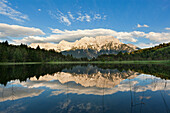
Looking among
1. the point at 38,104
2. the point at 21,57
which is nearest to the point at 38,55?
the point at 21,57

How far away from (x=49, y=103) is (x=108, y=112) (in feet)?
21.3

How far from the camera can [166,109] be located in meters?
10.9

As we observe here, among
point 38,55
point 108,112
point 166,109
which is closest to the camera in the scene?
point 108,112

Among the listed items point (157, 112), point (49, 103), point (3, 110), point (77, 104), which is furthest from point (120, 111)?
point (3, 110)

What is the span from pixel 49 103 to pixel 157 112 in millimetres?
10667

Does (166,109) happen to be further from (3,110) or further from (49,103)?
(3,110)

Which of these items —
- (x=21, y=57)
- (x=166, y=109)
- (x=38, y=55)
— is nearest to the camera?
(x=166, y=109)

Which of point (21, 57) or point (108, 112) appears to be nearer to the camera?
point (108, 112)

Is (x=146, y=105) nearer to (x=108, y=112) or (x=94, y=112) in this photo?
(x=108, y=112)

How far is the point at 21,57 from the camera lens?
477ft

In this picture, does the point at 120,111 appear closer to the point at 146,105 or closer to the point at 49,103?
the point at 146,105

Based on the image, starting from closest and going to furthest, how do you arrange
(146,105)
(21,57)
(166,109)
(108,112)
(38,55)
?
(108,112) → (166,109) → (146,105) → (21,57) → (38,55)

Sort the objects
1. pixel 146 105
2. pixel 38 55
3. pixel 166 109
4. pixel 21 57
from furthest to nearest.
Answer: pixel 38 55
pixel 21 57
pixel 146 105
pixel 166 109

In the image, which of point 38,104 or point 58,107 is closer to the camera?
point 58,107
